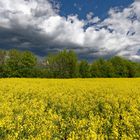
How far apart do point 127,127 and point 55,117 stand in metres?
2.10

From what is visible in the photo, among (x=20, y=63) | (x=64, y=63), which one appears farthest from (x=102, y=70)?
(x=20, y=63)

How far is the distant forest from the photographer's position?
209ft

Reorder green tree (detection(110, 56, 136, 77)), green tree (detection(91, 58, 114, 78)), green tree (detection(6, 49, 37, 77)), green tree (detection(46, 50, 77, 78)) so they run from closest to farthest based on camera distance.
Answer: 1. green tree (detection(6, 49, 37, 77))
2. green tree (detection(91, 58, 114, 78))
3. green tree (detection(46, 50, 77, 78))
4. green tree (detection(110, 56, 136, 77))

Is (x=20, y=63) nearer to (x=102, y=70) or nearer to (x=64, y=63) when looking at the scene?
(x=64, y=63)

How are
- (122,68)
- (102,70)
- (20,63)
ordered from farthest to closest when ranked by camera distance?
(122,68)
(102,70)
(20,63)

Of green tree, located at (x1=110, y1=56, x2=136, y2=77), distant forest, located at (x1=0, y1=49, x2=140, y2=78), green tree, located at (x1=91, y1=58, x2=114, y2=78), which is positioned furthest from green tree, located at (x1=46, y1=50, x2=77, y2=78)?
green tree, located at (x1=110, y1=56, x2=136, y2=77)

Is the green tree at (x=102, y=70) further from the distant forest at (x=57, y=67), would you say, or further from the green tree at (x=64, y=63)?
the green tree at (x=64, y=63)

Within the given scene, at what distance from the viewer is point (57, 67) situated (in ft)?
249

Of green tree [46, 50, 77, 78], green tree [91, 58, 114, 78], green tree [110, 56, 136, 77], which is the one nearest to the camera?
green tree [91, 58, 114, 78]

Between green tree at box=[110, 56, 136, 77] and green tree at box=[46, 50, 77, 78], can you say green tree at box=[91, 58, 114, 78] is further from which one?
green tree at box=[46, 50, 77, 78]

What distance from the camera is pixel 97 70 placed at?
243 feet

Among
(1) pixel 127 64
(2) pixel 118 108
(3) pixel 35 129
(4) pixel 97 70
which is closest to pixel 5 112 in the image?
(3) pixel 35 129

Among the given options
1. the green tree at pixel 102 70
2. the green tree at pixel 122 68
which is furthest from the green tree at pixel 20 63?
the green tree at pixel 122 68

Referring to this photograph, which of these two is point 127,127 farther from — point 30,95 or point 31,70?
point 31,70
